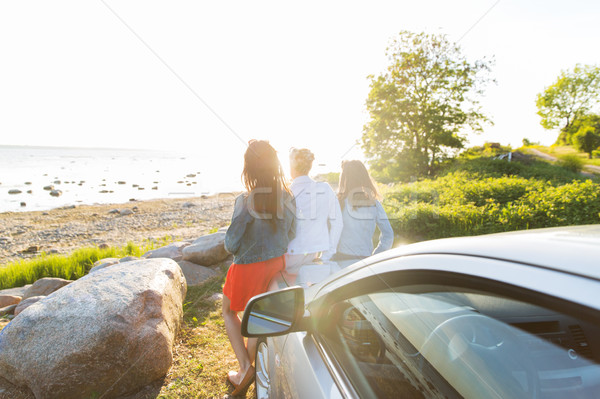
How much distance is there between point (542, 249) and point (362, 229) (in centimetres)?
291

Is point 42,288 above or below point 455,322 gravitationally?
below

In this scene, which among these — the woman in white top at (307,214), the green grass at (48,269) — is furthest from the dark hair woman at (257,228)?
the green grass at (48,269)

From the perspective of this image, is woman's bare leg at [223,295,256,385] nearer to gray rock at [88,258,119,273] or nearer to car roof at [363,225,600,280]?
car roof at [363,225,600,280]

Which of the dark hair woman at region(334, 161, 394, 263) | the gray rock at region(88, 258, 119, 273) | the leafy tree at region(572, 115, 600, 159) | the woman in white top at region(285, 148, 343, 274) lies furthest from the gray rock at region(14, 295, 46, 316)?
the leafy tree at region(572, 115, 600, 159)

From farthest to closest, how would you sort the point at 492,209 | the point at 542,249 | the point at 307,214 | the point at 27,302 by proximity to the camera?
the point at 492,209, the point at 27,302, the point at 307,214, the point at 542,249

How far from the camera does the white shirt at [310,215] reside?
325 centimetres

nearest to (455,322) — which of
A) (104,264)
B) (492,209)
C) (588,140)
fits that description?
(492,209)

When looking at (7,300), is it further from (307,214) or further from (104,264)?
(307,214)

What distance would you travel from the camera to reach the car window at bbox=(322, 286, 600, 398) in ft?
2.52

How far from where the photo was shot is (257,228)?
290cm

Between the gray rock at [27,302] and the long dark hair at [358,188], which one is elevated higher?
the long dark hair at [358,188]

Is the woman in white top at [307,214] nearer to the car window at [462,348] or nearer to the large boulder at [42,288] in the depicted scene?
the car window at [462,348]

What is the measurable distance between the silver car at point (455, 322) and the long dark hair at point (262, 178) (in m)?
1.35

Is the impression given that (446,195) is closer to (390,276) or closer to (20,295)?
(390,276)
